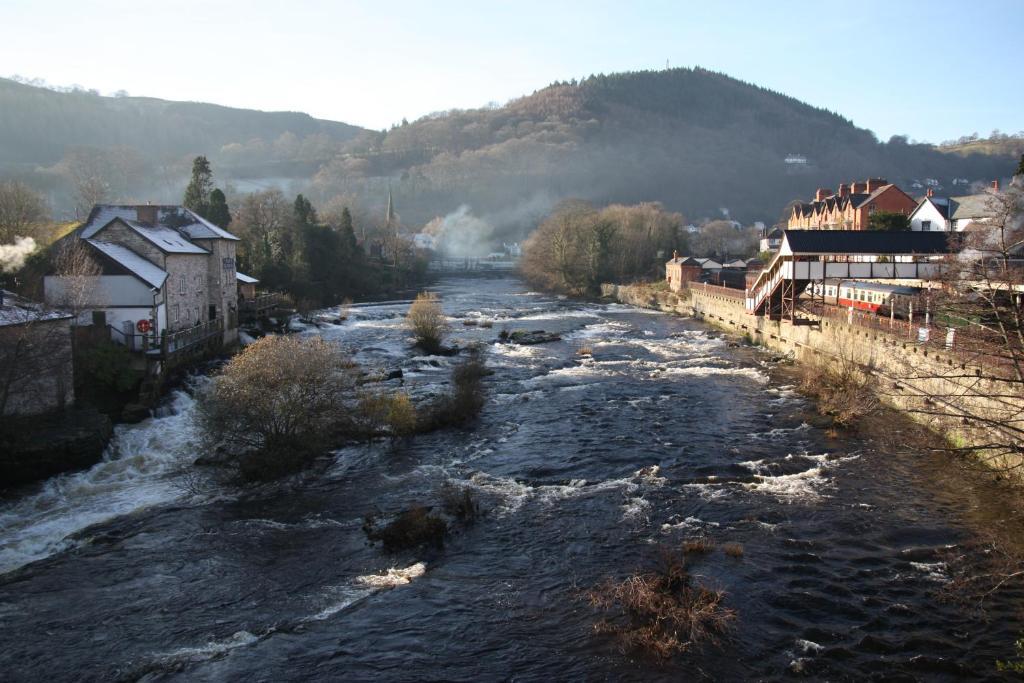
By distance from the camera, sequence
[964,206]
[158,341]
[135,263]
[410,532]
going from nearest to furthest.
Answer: [410,532] → [158,341] → [135,263] → [964,206]

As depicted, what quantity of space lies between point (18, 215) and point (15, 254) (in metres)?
11.0

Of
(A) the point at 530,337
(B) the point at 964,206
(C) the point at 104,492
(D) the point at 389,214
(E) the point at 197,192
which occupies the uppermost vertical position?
(D) the point at 389,214

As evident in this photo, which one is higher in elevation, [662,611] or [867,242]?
[867,242]

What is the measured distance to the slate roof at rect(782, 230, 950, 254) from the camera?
31.9 metres

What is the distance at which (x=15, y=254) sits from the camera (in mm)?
28312

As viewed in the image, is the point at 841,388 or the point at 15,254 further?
the point at 15,254

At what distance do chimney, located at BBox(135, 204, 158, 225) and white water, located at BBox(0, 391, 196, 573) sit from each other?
16093 millimetres

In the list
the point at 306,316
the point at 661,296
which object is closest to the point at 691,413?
the point at 306,316

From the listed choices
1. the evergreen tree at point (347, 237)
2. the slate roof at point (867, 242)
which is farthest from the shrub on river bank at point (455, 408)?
the evergreen tree at point (347, 237)

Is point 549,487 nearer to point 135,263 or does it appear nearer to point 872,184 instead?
point 135,263

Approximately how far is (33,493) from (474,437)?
492 inches

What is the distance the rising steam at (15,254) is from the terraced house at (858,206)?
2097 inches

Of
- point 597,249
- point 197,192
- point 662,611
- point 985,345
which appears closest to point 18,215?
point 197,192

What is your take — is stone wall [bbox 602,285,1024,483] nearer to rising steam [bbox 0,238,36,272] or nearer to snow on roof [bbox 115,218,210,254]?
snow on roof [bbox 115,218,210,254]
